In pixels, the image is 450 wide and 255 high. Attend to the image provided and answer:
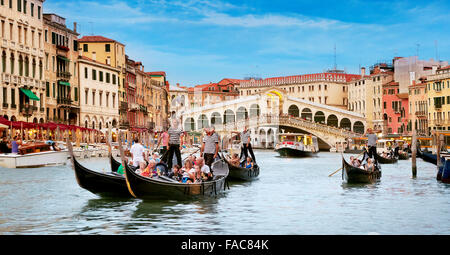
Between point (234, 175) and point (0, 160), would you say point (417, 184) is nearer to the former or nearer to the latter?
point (234, 175)

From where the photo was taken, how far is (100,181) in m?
10.7

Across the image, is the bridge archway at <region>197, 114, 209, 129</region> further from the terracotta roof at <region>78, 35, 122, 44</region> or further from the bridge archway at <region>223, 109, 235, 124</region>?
the terracotta roof at <region>78, 35, 122, 44</region>

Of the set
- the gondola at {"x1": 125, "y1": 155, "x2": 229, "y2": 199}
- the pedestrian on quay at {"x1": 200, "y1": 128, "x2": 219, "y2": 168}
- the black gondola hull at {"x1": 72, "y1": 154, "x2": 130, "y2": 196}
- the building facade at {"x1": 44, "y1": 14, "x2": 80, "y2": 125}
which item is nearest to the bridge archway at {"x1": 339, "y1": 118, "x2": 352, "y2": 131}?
the building facade at {"x1": 44, "y1": 14, "x2": 80, "y2": 125}

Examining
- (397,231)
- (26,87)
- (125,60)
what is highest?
(125,60)

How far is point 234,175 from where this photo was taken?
51.6ft

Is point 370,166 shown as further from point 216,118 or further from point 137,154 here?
point 216,118

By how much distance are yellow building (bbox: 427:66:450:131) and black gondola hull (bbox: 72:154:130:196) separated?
116 feet

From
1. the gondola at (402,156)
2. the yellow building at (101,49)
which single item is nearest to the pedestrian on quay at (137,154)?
the gondola at (402,156)

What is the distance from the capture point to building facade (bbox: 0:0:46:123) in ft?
91.4

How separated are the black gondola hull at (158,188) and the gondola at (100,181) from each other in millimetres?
273

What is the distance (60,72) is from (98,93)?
5353mm

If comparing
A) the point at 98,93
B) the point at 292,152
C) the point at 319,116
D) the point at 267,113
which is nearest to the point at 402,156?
the point at 292,152
